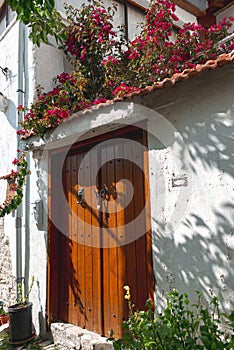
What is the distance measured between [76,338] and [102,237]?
1.33 meters

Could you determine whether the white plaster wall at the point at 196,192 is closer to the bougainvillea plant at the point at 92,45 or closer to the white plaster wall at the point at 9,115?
the bougainvillea plant at the point at 92,45

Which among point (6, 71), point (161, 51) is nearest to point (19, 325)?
point (161, 51)

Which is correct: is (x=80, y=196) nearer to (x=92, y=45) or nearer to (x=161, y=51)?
(x=161, y=51)

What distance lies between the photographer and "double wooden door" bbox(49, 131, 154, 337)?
3586 millimetres

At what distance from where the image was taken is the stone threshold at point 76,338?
11.7ft

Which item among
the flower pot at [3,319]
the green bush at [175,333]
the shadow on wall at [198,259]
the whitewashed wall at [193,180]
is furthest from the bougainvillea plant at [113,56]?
the flower pot at [3,319]

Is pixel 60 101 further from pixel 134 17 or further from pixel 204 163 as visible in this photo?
pixel 134 17

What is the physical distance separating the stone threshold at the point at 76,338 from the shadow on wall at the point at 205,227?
41.7 inches

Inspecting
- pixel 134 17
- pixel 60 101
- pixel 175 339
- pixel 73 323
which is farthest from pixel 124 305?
pixel 134 17

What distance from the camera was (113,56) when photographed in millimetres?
5125

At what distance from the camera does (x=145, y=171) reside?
11.4 feet

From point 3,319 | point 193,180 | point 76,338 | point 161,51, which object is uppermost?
point 161,51

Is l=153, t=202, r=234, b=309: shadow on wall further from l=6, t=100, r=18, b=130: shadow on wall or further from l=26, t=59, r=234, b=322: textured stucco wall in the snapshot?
l=6, t=100, r=18, b=130: shadow on wall

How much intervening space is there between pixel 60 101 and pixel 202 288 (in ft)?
11.1
